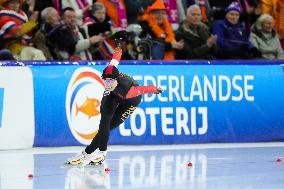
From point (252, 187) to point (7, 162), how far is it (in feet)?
12.3

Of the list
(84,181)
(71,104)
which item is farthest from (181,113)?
(84,181)

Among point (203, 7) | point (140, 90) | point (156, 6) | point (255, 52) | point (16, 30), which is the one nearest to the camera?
point (140, 90)

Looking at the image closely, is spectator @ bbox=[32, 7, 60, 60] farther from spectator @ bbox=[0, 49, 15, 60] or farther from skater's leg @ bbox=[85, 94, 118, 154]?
skater's leg @ bbox=[85, 94, 118, 154]

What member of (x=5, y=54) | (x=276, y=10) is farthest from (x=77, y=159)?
(x=276, y=10)

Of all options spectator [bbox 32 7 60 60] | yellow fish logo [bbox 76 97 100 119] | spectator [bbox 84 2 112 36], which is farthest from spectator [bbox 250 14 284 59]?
spectator [bbox 32 7 60 60]

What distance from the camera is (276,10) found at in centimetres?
1691

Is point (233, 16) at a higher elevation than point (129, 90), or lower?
higher

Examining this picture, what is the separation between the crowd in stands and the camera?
1398 cm

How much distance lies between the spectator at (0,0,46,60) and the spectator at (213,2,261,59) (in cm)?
373

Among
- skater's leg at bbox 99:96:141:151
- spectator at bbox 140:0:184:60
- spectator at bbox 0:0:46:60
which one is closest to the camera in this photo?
skater's leg at bbox 99:96:141:151

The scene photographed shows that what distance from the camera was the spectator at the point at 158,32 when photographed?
49.4 feet

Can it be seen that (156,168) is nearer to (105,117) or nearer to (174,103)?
(105,117)

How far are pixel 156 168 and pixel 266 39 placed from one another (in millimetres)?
6075

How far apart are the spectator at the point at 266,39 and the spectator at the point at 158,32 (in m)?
1.81
